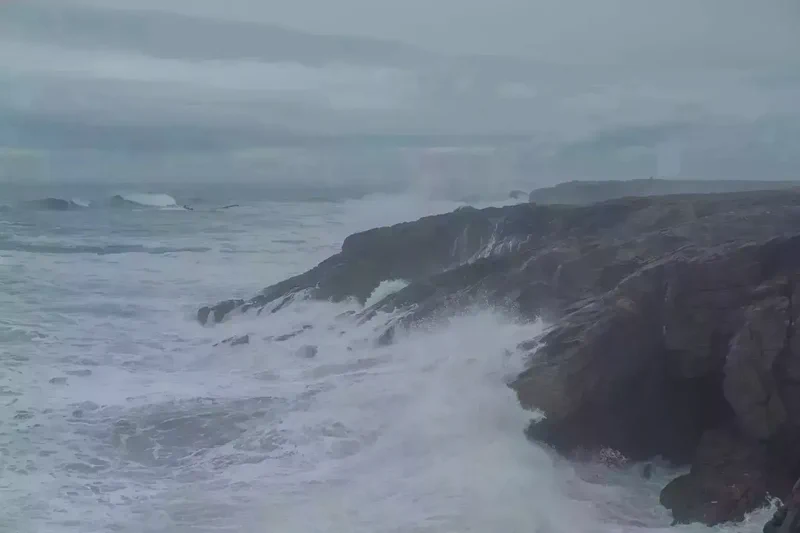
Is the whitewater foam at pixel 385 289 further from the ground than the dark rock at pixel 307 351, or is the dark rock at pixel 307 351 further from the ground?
the whitewater foam at pixel 385 289

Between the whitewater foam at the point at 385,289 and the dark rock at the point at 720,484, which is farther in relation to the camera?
the whitewater foam at the point at 385,289

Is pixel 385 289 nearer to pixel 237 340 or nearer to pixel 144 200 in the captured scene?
pixel 237 340

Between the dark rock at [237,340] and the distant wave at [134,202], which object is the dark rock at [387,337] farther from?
the distant wave at [134,202]

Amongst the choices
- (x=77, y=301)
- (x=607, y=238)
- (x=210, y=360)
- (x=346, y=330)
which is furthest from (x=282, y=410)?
(x=607, y=238)

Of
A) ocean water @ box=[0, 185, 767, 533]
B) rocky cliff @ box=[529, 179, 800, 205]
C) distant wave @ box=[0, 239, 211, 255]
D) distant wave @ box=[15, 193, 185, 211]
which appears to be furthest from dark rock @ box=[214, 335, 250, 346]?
rocky cliff @ box=[529, 179, 800, 205]

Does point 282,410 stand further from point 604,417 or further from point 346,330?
point 604,417

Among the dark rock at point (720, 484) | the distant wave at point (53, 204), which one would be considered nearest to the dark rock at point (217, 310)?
the distant wave at point (53, 204)

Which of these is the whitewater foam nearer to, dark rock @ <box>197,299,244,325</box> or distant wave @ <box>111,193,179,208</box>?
dark rock @ <box>197,299,244,325</box>

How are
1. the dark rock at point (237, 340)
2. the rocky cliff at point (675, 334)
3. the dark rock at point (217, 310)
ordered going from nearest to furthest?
the rocky cliff at point (675, 334) < the dark rock at point (237, 340) < the dark rock at point (217, 310)
